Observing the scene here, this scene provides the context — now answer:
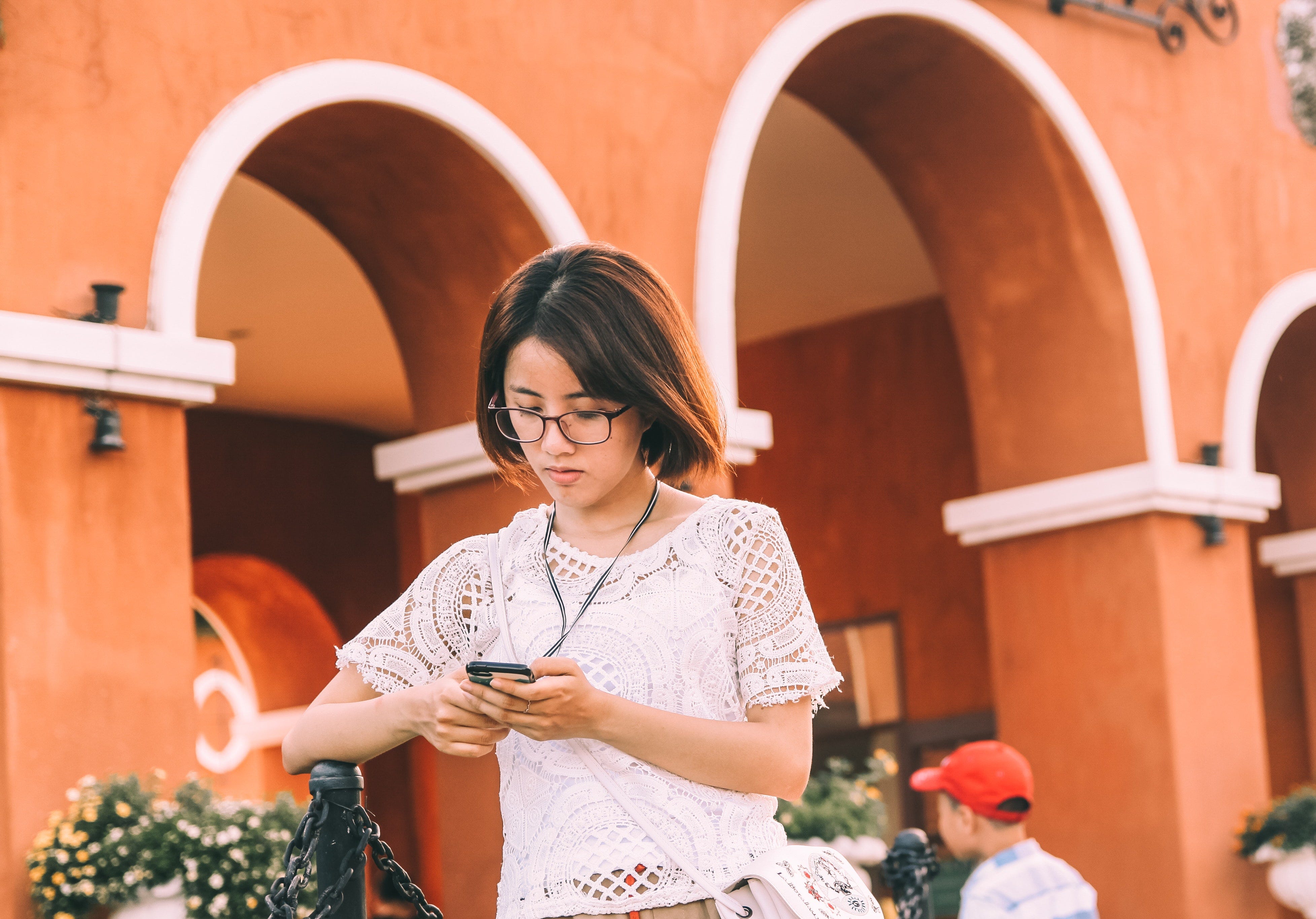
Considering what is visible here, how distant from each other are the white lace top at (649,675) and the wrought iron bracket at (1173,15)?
595cm

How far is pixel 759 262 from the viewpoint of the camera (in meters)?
9.33

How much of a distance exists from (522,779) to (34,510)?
281 cm

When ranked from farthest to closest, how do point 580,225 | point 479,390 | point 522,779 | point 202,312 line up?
point 202,312 < point 580,225 < point 479,390 < point 522,779

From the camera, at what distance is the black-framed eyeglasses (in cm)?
176

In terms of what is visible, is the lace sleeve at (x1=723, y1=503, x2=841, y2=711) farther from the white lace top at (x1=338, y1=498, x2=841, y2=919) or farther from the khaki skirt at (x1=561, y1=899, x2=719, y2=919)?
the khaki skirt at (x1=561, y1=899, x2=719, y2=919)

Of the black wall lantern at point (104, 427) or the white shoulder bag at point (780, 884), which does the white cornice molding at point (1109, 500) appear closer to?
the black wall lantern at point (104, 427)

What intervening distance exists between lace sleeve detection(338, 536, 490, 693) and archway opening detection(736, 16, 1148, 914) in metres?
4.88

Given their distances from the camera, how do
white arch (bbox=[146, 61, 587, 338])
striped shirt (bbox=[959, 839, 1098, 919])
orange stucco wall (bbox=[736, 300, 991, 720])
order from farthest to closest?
1. orange stucco wall (bbox=[736, 300, 991, 720])
2. white arch (bbox=[146, 61, 587, 338])
3. striped shirt (bbox=[959, 839, 1098, 919])

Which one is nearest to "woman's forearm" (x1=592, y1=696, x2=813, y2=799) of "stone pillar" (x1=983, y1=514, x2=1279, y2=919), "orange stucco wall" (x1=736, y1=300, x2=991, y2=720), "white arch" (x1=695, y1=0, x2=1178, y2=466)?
"white arch" (x1=695, y1=0, x2=1178, y2=466)

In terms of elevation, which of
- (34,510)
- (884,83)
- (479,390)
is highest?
(884,83)

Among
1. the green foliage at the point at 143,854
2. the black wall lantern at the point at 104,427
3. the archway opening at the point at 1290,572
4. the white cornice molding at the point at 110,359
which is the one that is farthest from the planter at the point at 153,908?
the archway opening at the point at 1290,572

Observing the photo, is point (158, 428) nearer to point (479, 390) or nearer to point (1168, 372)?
point (479, 390)

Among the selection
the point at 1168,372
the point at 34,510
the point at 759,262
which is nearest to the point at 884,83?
the point at 1168,372

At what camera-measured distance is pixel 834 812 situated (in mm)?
5508
